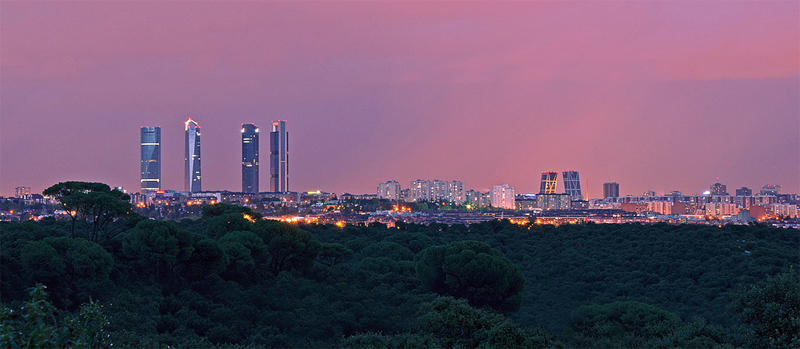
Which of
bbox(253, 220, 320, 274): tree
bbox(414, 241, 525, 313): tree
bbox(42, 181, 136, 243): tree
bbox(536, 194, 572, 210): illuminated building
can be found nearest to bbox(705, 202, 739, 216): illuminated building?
bbox(536, 194, 572, 210): illuminated building

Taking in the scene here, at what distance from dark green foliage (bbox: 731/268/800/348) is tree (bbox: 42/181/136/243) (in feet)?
62.4

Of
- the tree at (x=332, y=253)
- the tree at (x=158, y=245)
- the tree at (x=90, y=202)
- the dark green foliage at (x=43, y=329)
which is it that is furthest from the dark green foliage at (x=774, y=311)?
the tree at (x=332, y=253)

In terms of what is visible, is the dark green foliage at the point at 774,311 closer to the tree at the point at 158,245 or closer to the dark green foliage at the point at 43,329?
the dark green foliage at the point at 43,329

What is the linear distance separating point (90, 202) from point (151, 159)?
158 m

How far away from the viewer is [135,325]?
15.2m

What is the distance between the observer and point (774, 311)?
39.9ft

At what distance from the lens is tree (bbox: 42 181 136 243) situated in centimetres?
2044

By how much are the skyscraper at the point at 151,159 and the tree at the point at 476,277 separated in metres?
160

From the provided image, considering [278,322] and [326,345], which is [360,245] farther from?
[326,345]

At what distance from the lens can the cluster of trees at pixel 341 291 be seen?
13.0m

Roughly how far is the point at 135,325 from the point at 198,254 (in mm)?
5290

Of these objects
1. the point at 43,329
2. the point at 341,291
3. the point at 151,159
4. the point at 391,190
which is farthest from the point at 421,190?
the point at 43,329

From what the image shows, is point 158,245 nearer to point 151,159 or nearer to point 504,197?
point 151,159

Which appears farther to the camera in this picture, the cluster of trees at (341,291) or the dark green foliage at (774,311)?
the cluster of trees at (341,291)
